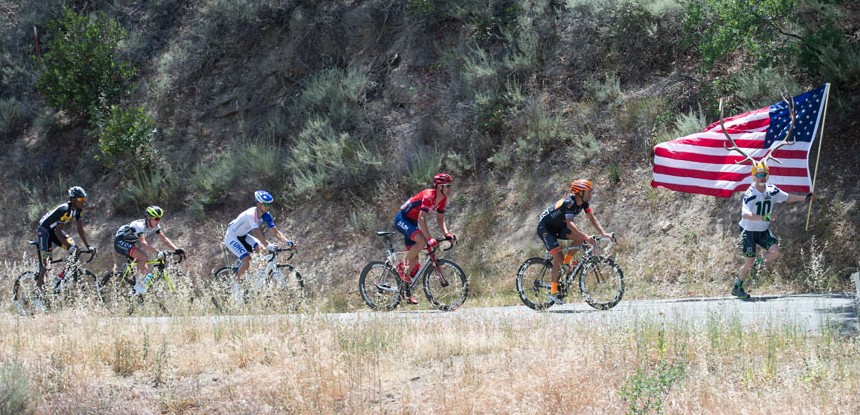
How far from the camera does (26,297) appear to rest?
1423 centimetres

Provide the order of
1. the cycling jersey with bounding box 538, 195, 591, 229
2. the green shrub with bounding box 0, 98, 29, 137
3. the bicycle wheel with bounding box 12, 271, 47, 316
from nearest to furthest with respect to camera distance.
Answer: the cycling jersey with bounding box 538, 195, 591, 229 < the bicycle wheel with bounding box 12, 271, 47, 316 < the green shrub with bounding box 0, 98, 29, 137

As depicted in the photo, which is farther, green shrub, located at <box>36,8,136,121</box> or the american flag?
green shrub, located at <box>36,8,136,121</box>

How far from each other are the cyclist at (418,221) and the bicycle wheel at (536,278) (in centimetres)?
133

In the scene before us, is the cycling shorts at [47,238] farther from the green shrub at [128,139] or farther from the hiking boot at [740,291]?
the hiking boot at [740,291]

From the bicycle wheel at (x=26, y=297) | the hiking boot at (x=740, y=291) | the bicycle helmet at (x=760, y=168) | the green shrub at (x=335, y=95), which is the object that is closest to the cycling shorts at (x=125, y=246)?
the bicycle wheel at (x=26, y=297)

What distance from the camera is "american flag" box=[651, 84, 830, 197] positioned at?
1470 centimetres

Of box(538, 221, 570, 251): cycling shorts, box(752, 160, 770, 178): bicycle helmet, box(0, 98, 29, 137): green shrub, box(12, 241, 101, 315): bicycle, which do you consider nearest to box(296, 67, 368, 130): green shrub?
box(12, 241, 101, 315): bicycle

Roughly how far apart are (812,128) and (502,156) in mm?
6492

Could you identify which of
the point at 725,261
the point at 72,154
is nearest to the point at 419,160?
the point at 725,261

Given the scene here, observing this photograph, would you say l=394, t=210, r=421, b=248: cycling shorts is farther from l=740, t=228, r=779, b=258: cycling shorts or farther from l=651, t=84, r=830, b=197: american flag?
l=740, t=228, r=779, b=258: cycling shorts

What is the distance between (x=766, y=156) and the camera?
1463cm

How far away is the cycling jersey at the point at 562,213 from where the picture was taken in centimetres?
1329

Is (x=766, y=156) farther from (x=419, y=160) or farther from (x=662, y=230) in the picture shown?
(x=419, y=160)

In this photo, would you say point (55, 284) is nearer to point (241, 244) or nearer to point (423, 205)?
point (241, 244)
